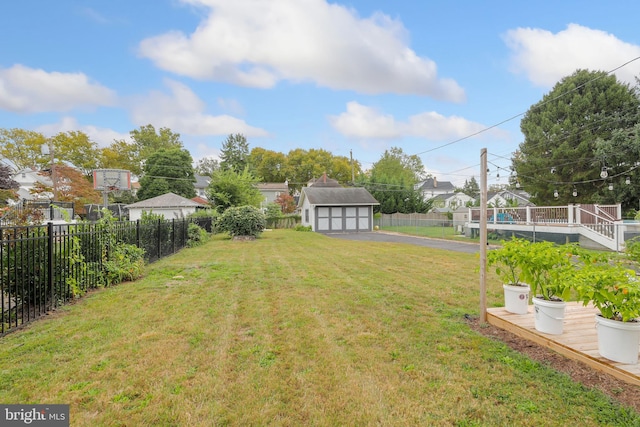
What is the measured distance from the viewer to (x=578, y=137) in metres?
22.3

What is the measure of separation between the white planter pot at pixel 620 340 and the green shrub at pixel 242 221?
1628cm

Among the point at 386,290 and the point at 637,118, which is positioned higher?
the point at 637,118

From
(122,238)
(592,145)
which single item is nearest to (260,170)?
(592,145)

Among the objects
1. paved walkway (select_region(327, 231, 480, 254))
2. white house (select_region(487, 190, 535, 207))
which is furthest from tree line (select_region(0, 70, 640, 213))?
paved walkway (select_region(327, 231, 480, 254))

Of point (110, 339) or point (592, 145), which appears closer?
point (110, 339)

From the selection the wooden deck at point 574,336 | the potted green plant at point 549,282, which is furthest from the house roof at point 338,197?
the potted green plant at point 549,282

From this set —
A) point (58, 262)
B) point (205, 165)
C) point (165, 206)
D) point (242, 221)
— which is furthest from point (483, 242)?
→ point (205, 165)

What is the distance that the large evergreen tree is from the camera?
20.8 meters

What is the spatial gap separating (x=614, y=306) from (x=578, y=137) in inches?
1007

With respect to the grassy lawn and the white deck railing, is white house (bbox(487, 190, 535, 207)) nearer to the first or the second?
the white deck railing

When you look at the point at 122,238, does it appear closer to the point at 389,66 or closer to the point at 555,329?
the point at 555,329

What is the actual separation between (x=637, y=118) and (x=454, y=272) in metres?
21.7

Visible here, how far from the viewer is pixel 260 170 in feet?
192

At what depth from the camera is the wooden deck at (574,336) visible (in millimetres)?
2721
